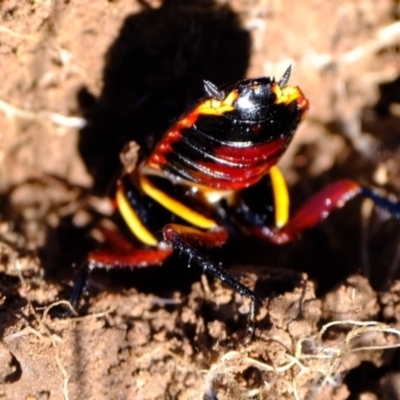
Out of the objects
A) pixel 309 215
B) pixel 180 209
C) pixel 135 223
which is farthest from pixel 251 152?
pixel 135 223

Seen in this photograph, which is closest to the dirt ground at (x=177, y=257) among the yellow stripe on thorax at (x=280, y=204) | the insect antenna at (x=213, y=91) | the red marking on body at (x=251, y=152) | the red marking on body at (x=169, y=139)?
the red marking on body at (x=169, y=139)

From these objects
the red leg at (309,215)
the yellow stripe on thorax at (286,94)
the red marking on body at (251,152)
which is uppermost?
the yellow stripe on thorax at (286,94)

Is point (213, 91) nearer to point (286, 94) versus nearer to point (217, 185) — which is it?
point (286, 94)

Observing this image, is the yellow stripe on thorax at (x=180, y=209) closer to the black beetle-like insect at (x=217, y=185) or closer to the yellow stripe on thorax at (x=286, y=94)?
the black beetle-like insect at (x=217, y=185)

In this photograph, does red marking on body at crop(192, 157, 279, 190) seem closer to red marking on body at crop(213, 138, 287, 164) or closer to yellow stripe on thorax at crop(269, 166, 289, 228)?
red marking on body at crop(213, 138, 287, 164)

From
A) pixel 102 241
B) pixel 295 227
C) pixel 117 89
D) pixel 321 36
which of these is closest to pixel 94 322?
pixel 102 241

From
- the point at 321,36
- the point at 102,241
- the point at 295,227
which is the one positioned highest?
the point at 321,36

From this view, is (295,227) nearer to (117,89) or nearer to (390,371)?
(390,371)
